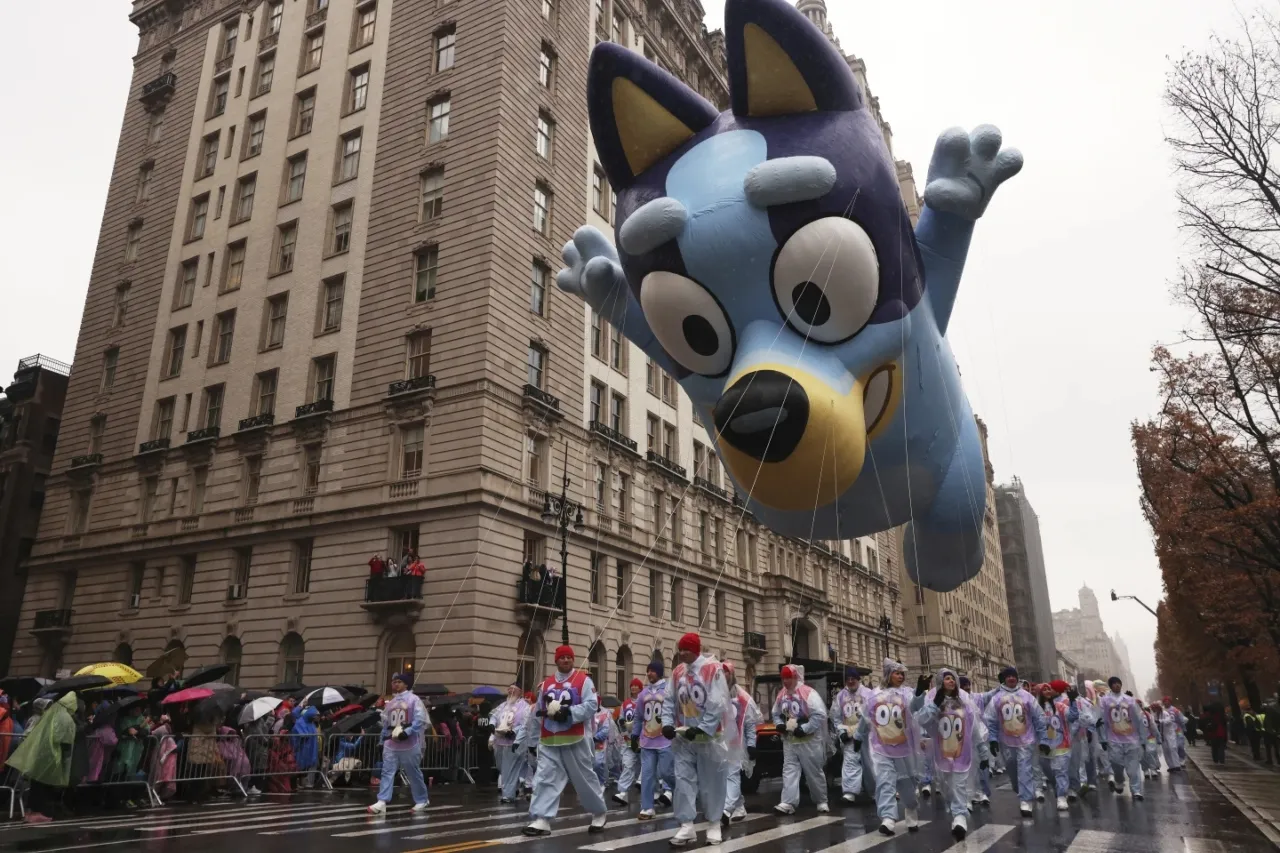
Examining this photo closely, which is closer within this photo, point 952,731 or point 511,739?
point 952,731

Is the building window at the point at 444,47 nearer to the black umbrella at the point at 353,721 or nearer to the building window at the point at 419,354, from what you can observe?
the building window at the point at 419,354

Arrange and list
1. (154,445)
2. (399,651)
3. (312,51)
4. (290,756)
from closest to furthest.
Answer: (290,756) → (399,651) → (154,445) → (312,51)

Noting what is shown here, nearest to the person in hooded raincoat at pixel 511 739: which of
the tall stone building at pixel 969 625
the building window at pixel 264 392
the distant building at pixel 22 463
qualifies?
the building window at pixel 264 392

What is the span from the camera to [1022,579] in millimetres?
99438

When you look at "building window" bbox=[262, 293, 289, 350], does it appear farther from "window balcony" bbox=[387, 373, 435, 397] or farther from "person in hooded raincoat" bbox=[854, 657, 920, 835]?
"person in hooded raincoat" bbox=[854, 657, 920, 835]

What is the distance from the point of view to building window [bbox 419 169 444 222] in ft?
96.8

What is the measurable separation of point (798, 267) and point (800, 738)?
7894 millimetres

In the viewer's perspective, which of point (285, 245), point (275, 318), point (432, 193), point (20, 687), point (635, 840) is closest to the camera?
point (635, 840)

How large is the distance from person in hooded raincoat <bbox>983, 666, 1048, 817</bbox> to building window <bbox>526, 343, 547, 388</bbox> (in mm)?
18973

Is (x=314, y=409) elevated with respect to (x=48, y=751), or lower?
elevated

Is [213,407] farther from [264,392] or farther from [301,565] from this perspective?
[301,565]

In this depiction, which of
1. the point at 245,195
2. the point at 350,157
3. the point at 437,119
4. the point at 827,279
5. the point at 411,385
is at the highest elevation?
the point at 245,195

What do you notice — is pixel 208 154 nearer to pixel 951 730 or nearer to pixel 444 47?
pixel 444 47

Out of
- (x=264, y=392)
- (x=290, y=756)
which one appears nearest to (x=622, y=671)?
(x=290, y=756)
